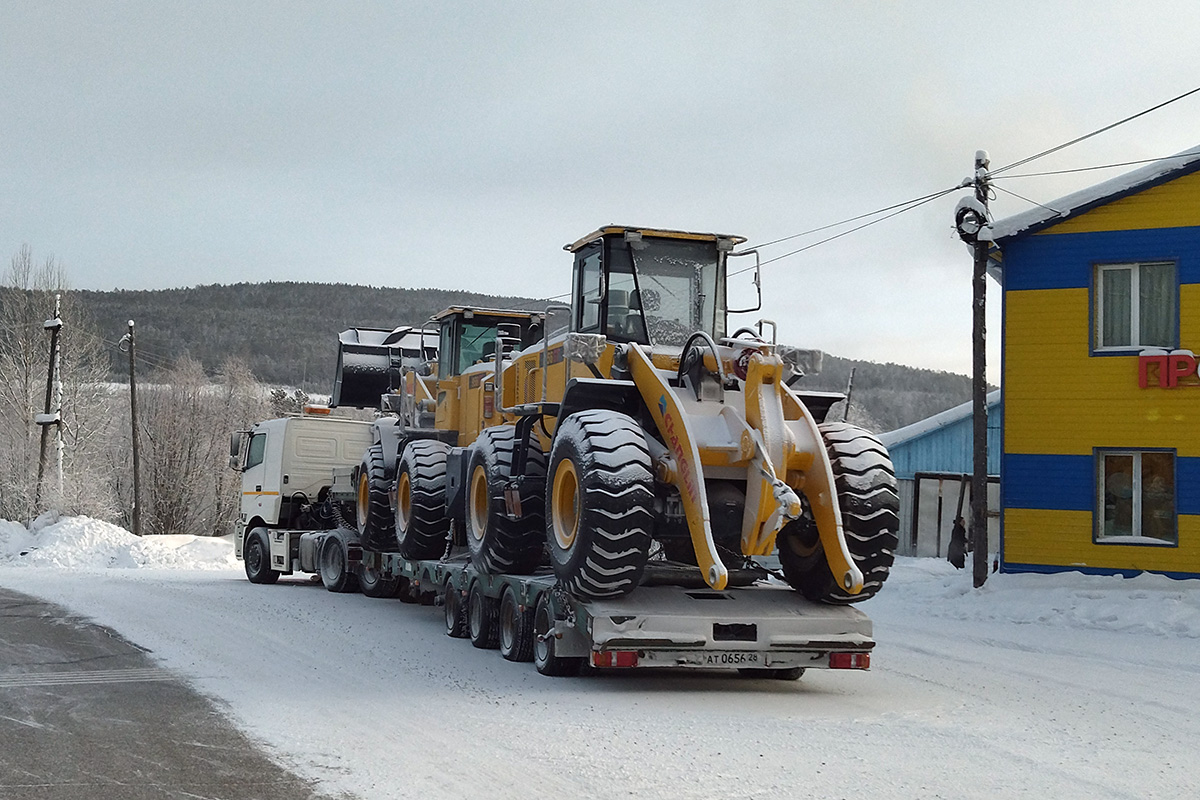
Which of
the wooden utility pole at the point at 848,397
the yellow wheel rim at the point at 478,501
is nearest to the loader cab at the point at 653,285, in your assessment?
the yellow wheel rim at the point at 478,501

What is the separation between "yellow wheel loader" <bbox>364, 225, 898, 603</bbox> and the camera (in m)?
10.5

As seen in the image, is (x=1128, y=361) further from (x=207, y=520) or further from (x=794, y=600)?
(x=207, y=520)

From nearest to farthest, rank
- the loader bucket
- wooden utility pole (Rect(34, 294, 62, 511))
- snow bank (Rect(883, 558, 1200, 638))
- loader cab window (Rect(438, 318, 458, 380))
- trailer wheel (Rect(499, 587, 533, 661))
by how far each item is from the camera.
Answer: trailer wheel (Rect(499, 587, 533, 661)) → snow bank (Rect(883, 558, 1200, 638)) → loader cab window (Rect(438, 318, 458, 380)) → the loader bucket → wooden utility pole (Rect(34, 294, 62, 511))

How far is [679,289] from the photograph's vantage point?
511 inches

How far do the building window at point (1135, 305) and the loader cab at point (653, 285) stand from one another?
1048cm

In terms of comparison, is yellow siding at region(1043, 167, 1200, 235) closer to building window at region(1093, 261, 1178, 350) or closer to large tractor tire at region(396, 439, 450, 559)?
building window at region(1093, 261, 1178, 350)

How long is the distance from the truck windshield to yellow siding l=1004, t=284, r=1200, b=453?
10.2m

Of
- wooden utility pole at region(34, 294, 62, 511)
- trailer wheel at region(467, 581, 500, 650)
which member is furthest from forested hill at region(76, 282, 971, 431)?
trailer wheel at region(467, 581, 500, 650)

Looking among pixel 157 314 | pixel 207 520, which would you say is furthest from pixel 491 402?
pixel 157 314

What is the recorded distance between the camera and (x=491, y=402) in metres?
15.7

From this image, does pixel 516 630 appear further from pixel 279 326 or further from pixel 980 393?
pixel 279 326

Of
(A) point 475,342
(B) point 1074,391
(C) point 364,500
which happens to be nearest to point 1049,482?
(B) point 1074,391

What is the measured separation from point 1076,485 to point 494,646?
11.6m

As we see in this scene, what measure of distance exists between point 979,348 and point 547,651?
461 inches
